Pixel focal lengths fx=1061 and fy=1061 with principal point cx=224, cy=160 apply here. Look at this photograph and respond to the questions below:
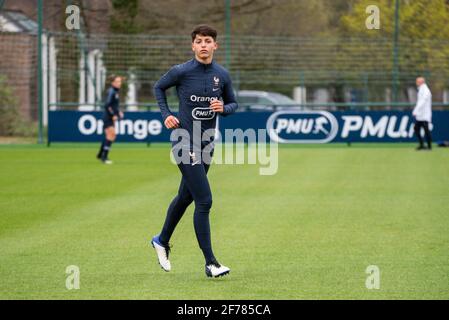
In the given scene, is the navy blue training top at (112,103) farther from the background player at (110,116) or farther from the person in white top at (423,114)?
the person in white top at (423,114)

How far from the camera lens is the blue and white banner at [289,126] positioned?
3123 centimetres

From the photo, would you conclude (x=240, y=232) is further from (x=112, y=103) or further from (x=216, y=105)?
(x=112, y=103)

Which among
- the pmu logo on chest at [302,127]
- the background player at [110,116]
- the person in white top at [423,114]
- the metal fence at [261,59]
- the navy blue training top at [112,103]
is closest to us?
the background player at [110,116]

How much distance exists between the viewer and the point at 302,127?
31.5 m

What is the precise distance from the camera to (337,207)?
14734mm

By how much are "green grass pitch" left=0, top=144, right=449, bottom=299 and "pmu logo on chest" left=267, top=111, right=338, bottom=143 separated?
27.9 ft

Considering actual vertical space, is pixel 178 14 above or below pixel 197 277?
above

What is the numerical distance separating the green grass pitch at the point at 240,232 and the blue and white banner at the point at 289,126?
27.5 ft

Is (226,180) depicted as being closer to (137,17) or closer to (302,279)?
(302,279)

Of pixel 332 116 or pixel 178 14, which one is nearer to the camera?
pixel 332 116

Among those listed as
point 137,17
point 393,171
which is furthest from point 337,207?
point 137,17

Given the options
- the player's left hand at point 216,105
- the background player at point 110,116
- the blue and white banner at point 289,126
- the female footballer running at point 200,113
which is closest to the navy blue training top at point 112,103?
the background player at point 110,116

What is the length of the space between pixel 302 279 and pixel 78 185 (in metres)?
9.81

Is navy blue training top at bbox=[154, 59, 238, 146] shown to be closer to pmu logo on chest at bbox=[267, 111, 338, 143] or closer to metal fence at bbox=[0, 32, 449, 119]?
pmu logo on chest at bbox=[267, 111, 338, 143]
